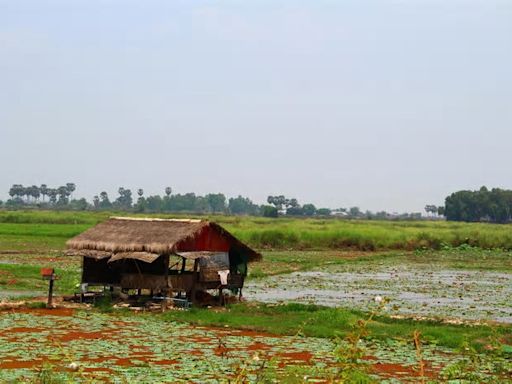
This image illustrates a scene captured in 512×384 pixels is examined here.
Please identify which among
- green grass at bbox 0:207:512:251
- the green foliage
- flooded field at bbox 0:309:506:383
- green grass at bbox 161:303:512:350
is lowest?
flooded field at bbox 0:309:506:383

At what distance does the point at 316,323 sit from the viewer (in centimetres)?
1562

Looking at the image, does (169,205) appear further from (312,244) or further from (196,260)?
(196,260)

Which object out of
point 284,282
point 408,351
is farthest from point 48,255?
point 408,351

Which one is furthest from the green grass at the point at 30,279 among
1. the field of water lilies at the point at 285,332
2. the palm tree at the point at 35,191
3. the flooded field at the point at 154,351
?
the palm tree at the point at 35,191

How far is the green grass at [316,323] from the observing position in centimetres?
1407

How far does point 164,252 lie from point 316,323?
402 cm

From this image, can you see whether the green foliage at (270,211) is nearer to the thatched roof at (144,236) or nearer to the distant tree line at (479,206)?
the distant tree line at (479,206)

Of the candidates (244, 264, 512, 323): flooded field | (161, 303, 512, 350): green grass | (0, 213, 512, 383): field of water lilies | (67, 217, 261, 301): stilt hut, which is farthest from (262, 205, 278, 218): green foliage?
(161, 303, 512, 350): green grass

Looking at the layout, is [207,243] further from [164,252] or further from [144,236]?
[144,236]

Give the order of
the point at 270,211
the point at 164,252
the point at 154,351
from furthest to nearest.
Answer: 1. the point at 270,211
2. the point at 164,252
3. the point at 154,351

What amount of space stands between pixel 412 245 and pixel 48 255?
2307cm

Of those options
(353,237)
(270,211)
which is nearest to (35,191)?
(270,211)

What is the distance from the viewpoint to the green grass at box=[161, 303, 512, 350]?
1407 centimetres

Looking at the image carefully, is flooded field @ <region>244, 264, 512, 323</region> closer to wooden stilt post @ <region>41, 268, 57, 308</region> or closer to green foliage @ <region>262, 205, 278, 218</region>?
wooden stilt post @ <region>41, 268, 57, 308</region>
